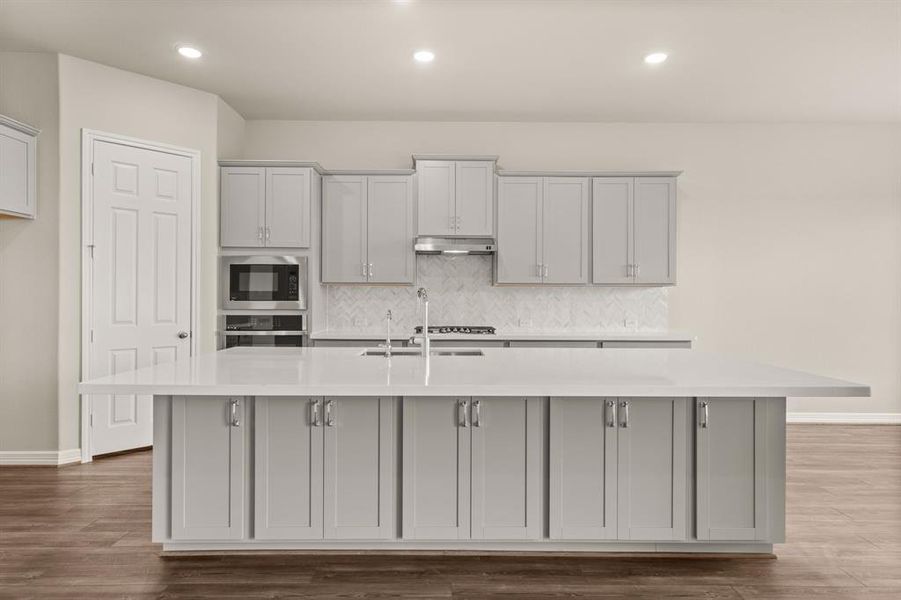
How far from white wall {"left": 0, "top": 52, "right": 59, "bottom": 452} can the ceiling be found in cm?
28

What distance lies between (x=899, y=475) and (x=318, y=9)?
5.02 meters

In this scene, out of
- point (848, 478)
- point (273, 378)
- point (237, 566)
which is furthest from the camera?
point (848, 478)

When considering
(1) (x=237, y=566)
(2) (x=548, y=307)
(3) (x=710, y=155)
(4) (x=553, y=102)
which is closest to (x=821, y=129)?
(3) (x=710, y=155)

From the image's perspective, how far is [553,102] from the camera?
16.6ft

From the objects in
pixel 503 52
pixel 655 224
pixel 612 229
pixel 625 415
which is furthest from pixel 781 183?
pixel 625 415

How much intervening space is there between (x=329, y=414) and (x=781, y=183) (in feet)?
17.1

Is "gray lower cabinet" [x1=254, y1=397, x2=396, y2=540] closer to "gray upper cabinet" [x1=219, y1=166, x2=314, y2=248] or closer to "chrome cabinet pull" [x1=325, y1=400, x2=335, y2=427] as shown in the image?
"chrome cabinet pull" [x1=325, y1=400, x2=335, y2=427]

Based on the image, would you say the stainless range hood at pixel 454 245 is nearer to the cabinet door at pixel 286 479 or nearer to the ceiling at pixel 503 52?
the ceiling at pixel 503 52

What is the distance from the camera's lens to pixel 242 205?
4953 mm

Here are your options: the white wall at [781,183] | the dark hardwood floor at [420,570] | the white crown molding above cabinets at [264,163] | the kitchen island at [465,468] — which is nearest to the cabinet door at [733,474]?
the kitchen island at [465,468]

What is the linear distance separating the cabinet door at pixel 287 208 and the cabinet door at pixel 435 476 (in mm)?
2843

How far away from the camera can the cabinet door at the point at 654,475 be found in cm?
258

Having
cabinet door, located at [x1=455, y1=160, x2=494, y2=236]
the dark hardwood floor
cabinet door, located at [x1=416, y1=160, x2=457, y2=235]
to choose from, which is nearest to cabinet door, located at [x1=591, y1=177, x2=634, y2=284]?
cabinet door, located at [x1=455, y1=160, x2=494, y2=236]

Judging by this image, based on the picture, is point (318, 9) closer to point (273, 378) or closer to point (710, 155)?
point (273, 378)
